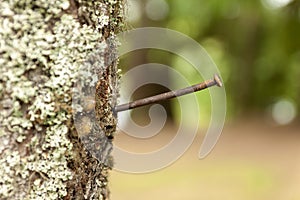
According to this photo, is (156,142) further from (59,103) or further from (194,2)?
(59,103)

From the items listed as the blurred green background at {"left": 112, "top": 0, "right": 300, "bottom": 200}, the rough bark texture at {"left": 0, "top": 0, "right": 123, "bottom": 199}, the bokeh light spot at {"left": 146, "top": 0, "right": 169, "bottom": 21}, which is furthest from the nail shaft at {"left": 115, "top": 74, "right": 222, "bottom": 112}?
the bokeh light spot at {"left": 146, "top": 0, "right": 169, "bottom": 21}

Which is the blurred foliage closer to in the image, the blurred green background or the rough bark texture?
the blurred green background

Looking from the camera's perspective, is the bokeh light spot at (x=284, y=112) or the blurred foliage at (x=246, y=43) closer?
the blurred foliage at (x=246, y=43)

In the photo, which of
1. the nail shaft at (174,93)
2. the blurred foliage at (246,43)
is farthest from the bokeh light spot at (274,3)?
the nail shaft at (174,93)

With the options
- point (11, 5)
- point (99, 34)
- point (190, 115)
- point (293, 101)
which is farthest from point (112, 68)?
point (293, 101)

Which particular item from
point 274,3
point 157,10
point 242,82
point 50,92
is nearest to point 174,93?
point 50,92

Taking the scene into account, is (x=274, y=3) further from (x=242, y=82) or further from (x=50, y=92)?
(x=50, y=92)

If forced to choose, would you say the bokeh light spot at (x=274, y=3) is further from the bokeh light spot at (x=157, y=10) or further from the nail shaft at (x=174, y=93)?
the nail shaft at (x=174, y=93)
